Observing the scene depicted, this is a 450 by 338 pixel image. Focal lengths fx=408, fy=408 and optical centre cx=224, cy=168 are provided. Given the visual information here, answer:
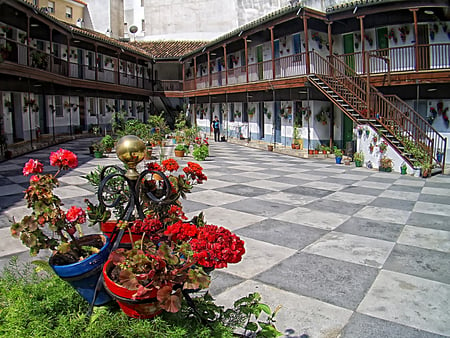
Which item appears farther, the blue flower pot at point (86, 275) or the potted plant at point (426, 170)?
the potted plant at point (426, 170)

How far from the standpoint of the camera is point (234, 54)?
29.3m

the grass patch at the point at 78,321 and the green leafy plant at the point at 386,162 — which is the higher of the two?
the green leafy plant at the point at 386,162

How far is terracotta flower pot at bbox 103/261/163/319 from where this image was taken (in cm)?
248

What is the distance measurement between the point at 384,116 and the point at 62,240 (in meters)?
16.2

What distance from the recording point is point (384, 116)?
17.0 metres

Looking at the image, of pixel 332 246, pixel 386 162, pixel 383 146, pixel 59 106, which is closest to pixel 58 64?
pixel 59 106

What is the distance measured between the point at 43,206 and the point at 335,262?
167 inches

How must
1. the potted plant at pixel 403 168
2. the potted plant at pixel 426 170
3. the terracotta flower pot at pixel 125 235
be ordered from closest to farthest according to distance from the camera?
the terracotta flower pot at pixel 125 235 < the potted plant at pixel 426 170 < the potted plant at pixel 403 168

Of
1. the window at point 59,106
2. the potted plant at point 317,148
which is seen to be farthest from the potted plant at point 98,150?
the window at point 59,106

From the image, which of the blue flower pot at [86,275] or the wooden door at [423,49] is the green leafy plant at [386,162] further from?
the blue flower pot at [86,275]

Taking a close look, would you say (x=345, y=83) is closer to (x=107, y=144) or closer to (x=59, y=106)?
(x=107, y=144)

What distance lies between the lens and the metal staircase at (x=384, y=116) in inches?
592

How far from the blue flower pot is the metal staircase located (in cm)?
1385

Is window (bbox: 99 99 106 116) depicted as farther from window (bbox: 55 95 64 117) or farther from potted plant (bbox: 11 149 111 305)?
potted plant (bbox: 11 149 111 305)
